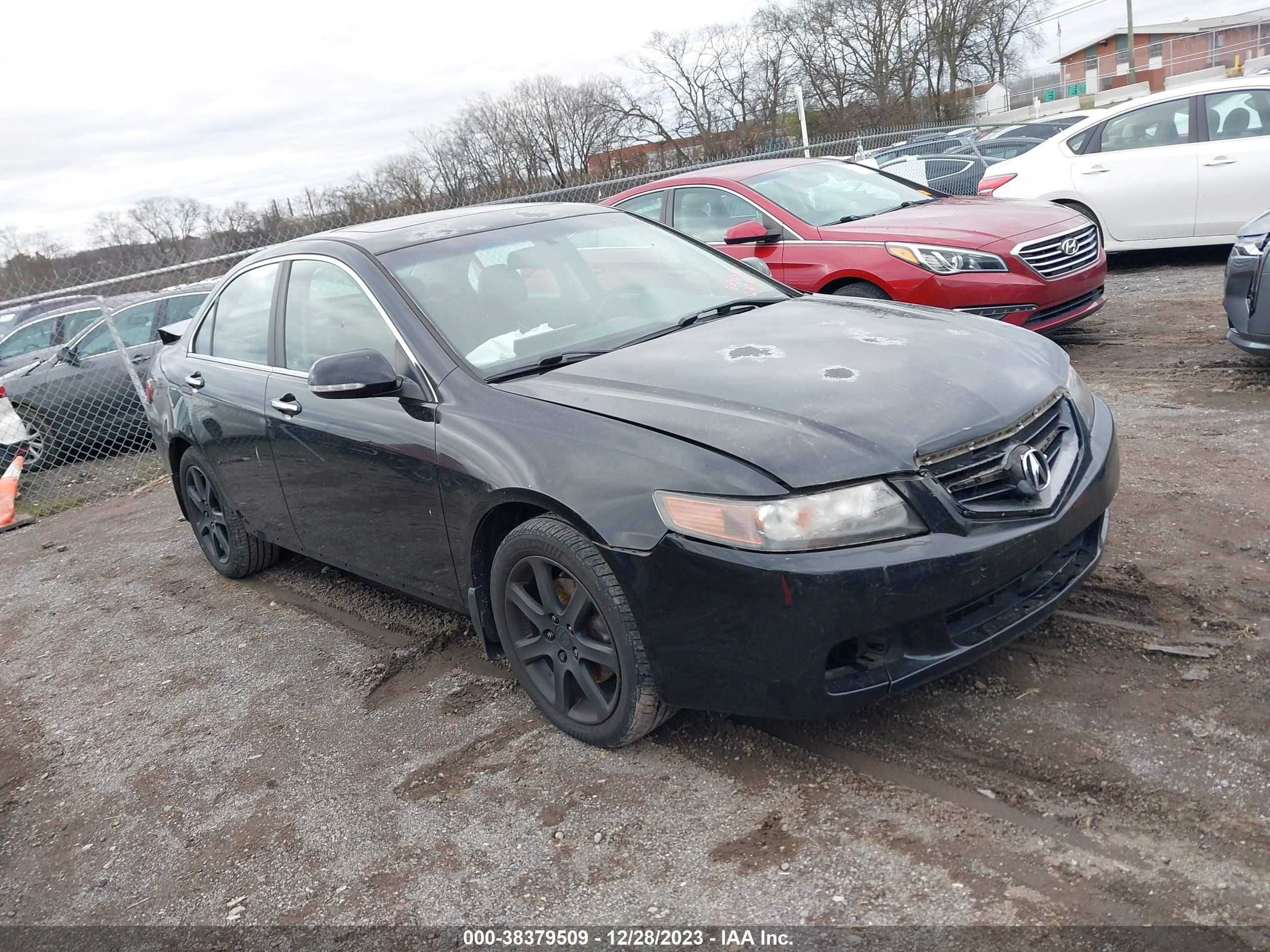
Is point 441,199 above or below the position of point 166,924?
above

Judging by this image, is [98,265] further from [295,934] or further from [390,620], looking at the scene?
[295,934]

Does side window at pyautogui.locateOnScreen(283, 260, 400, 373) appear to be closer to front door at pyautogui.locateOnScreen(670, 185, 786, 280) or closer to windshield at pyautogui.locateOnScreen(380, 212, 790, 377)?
windshield at pyautogui.locateOnScreen(380, 212, 790, 377)

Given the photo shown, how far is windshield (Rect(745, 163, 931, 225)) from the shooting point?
7531 mm

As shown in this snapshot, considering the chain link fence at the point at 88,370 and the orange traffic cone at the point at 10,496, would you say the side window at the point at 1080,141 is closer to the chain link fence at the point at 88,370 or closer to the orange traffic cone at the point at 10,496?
the chain link fence at the point at 88,370

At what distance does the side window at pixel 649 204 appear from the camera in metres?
8.23

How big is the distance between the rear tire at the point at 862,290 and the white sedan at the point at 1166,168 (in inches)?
144

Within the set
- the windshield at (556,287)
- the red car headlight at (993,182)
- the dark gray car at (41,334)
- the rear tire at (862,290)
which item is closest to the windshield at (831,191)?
the rear tire at (862,290)

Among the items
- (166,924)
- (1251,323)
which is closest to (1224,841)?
(166,924)

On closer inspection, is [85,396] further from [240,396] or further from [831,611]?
[831,611]

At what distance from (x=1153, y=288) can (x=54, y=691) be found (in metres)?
8.78

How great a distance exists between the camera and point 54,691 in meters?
4.60

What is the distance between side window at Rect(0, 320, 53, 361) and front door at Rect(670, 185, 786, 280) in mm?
8483

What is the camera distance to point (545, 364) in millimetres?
3488

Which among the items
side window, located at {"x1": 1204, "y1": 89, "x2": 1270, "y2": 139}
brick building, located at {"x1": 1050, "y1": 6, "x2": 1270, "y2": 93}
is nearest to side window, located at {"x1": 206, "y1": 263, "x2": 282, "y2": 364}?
side window, located at {"x1": 1204, "y1": 89, "x2": 1270, "y2": 139}
